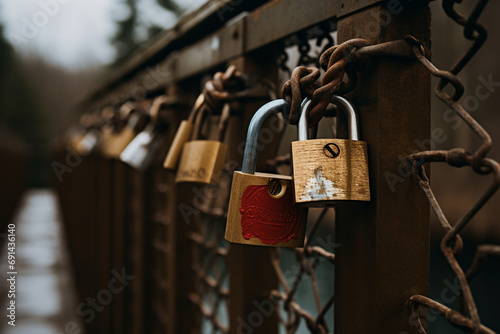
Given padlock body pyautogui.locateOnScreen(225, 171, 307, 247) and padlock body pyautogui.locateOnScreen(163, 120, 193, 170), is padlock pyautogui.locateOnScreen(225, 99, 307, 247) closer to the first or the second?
padlock body pyautogui.locateOnScreen(225, 171, 307, 247)

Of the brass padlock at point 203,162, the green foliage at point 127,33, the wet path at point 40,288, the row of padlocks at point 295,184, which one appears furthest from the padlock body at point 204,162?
the green foliage at point 127,33

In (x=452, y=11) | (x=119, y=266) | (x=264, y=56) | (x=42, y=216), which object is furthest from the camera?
(x=42, y=216)

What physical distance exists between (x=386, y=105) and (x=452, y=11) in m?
0.12

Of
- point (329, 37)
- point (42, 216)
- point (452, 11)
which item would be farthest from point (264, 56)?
point (42, 216)

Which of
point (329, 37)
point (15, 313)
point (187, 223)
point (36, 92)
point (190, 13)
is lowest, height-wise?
point (15, 313)

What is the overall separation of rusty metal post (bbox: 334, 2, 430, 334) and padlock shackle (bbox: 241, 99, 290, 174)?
10cm

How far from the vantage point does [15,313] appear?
12.5ft

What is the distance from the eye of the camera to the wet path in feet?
12.4

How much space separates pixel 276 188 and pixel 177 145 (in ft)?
1.31

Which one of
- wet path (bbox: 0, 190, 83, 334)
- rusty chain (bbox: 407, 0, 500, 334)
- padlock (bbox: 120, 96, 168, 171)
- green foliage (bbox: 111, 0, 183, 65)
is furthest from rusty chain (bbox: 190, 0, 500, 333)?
green foliage (bbox: 111, 0, 183, 65)

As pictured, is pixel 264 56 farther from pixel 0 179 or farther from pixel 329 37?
pixel 0 179

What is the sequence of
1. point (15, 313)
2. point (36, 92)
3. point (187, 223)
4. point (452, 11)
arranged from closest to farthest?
1. point (452, 11)
2. point (187, 223)
3. point (15, 313)
4. point (36, 92)

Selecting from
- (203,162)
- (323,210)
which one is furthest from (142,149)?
(323,210)

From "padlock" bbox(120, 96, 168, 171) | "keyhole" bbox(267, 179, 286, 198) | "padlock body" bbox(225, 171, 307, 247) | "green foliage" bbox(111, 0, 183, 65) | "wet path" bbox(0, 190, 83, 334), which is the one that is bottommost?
"wet path" bbox(0, 190, 83, 334)
